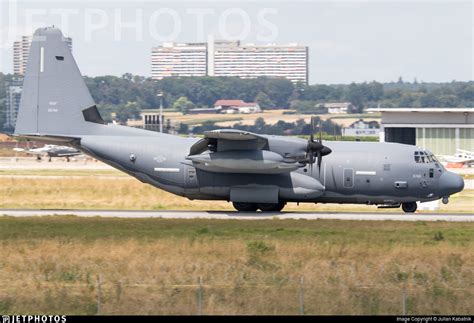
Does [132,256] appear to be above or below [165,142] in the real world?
below

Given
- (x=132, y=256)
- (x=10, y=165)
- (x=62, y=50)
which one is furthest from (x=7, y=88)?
(x=132, y=256)

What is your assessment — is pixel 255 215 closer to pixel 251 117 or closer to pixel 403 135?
pixel 403 135

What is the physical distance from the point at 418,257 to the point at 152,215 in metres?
15.2

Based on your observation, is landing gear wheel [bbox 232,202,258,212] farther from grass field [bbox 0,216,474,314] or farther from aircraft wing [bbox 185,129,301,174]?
grass field [bbox 0,216,474,314]

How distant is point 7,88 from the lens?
15612 cm

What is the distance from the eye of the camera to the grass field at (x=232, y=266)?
76.2ft

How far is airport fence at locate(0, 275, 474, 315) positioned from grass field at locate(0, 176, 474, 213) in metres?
25.1

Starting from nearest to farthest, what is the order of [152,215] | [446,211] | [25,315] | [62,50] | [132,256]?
1. [25,315]
2. [132,256]
3. [152,215]
4. [62,50]
5. [446,211]

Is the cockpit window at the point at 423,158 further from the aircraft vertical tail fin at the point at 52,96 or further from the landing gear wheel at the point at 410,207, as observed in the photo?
the aircraft vertical tail fin at the point at 52,96

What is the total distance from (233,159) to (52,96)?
34.7 ft

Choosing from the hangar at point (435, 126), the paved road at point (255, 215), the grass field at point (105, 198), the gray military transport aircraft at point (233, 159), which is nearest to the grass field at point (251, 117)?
the hangar at point (435, 126)

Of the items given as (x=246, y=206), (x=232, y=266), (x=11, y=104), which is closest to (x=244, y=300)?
(x=232, y=266)

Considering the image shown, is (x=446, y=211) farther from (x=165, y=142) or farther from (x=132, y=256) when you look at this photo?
(x=132, y=256)

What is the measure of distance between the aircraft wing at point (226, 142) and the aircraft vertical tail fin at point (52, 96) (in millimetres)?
6438
